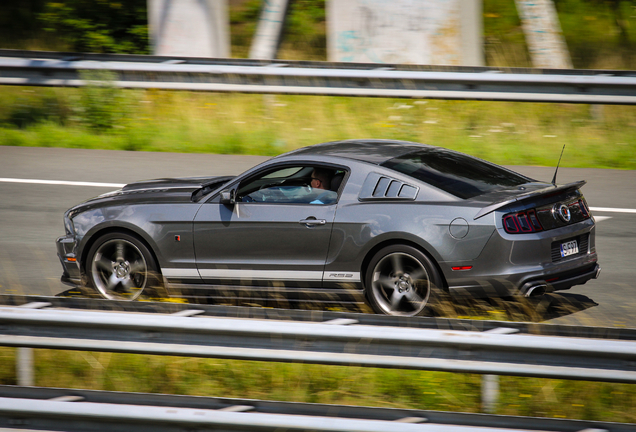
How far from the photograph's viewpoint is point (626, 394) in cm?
493

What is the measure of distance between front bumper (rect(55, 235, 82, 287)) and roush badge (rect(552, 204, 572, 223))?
13.1 feet

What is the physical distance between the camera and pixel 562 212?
612cm

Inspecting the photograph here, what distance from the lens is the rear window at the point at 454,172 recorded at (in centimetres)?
622

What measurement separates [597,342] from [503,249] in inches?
75.3

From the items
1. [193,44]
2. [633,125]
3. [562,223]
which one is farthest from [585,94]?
[193,44]

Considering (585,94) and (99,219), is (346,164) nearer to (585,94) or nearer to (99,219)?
(99,219)

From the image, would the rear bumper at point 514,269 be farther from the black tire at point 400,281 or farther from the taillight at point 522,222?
the black tire at point 400,281

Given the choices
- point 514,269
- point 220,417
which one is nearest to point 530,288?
point 514,269

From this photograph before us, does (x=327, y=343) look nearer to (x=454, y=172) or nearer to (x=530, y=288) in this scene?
(x=530, y=288)

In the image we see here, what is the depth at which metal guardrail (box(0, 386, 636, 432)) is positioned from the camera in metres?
3.75

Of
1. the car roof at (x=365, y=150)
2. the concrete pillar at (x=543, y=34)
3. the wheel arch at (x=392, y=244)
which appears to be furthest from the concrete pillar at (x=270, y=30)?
the wheel arch at (x=392, y=244)

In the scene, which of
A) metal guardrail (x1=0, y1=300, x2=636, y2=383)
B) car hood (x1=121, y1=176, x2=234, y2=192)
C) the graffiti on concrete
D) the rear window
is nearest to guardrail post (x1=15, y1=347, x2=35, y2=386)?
metal guardrail (x1=0, y1=300, x2=636, y2=383)

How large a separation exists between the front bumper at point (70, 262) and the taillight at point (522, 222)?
366cm

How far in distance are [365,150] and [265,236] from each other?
3.64ft
